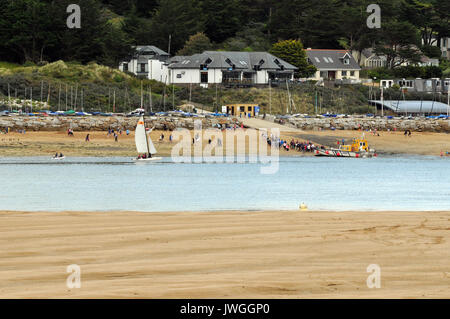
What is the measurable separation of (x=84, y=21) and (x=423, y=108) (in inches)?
2178

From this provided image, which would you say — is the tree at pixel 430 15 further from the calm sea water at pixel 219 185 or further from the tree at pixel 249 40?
the calm sea water at pixel 219 185

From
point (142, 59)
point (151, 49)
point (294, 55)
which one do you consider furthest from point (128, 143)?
point (294, 55)

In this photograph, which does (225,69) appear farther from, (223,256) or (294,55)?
(223,256)

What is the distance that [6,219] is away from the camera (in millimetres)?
22469

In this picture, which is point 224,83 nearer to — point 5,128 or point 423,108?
point 423,108

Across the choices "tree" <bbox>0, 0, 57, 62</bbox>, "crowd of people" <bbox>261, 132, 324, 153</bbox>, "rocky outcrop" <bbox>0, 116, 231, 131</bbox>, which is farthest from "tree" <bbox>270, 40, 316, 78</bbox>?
"crowd of people" <bbox>261, 132, 324, 153</bbox>

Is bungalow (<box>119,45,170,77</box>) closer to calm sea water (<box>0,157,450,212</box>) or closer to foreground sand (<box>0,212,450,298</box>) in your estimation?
calm sea water (<box>0,157,450,212</box>)

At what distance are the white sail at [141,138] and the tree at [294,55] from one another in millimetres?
66051

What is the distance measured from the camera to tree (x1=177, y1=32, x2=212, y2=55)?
12975cm

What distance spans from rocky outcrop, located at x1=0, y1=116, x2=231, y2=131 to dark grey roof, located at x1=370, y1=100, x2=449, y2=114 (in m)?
36.1

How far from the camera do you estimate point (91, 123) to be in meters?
82.8

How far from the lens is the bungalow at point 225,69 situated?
119000mm

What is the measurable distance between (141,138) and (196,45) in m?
69.2
